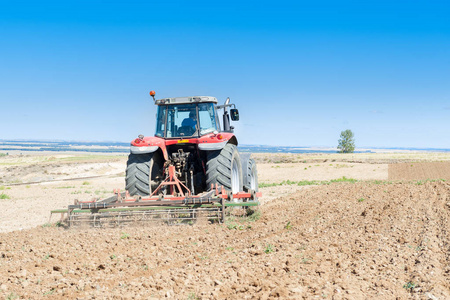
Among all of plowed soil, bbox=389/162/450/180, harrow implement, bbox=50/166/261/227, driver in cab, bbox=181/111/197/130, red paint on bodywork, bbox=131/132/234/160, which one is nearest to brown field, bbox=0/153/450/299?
harrow implement, bbox=50/166/261/227

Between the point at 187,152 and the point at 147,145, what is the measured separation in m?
1.07

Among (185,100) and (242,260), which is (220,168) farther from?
(242,260)

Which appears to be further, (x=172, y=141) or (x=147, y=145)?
(x=172, y=141)

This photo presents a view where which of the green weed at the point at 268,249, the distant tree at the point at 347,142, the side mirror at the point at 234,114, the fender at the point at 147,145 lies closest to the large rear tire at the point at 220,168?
the fender at the point at 147,145

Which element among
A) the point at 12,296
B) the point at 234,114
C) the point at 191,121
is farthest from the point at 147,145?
the point at 12,296

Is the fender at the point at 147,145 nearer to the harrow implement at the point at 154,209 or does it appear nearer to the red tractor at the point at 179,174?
the red tractor at the point at 179,174

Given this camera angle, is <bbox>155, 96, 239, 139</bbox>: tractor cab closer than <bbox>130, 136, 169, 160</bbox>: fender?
No

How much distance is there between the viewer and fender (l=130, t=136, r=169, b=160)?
28.6 ft

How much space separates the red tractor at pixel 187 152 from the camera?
→ 8.64 m

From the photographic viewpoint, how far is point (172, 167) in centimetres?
870

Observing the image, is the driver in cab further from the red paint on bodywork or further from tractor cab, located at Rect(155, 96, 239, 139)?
the red paint on bodywork

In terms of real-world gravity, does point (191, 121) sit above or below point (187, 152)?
above

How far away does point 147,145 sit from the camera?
8.74 metres

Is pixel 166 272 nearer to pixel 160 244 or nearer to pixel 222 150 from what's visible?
pixel 160 244
